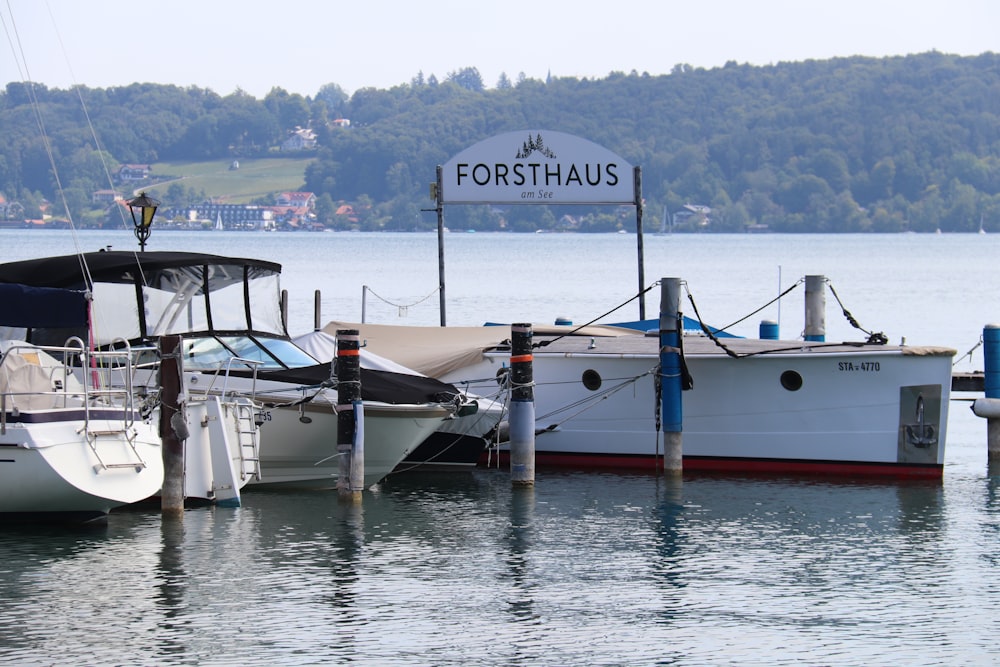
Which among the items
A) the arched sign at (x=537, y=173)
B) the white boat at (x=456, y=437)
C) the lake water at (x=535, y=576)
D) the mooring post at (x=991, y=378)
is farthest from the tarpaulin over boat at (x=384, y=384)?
the arched sign at (x=537, y=173)

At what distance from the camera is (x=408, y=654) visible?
492 inches

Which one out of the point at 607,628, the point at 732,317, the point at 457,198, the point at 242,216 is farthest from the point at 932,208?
the point at 607,628

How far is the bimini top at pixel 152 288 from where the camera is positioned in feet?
66.1

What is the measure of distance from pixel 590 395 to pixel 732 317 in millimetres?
40011

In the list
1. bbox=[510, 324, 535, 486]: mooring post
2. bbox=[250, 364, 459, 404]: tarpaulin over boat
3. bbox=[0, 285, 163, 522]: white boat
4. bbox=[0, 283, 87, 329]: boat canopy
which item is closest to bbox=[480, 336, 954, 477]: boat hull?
bbox=[510, 324, 535, 486]: mooring post

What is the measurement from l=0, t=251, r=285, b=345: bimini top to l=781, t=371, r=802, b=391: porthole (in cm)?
696

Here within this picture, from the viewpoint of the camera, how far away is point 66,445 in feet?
52.3

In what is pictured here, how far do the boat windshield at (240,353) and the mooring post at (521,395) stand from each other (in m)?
3.06

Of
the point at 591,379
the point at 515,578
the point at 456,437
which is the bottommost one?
the point at 515,578

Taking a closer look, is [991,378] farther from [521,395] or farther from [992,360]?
[521,395]

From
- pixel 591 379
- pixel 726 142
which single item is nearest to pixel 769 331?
pixel 591 379

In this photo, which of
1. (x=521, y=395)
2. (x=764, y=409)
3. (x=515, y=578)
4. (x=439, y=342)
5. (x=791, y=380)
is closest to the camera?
(x=515, y=578)

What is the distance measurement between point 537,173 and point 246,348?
29.7 ft

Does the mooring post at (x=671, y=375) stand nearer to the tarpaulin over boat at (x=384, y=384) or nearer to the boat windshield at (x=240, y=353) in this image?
the tarpaulin over boat at (x=384, y=384)
